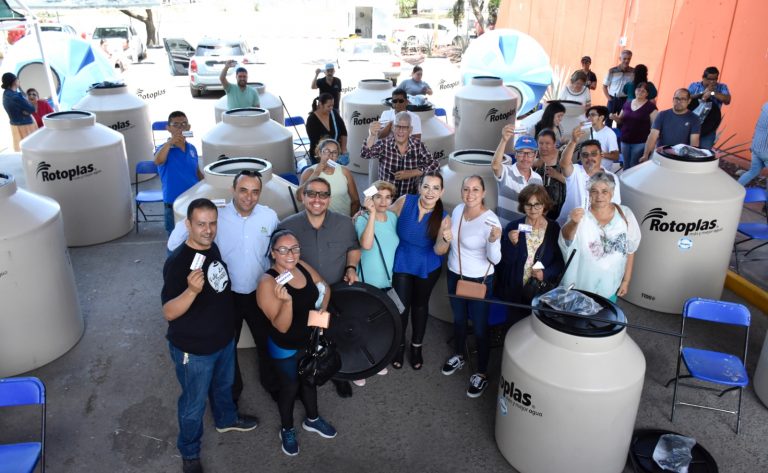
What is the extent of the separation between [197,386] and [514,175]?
2.95 meters

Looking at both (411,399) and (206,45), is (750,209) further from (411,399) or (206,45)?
(206,45)

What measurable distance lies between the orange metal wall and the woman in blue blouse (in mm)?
7948

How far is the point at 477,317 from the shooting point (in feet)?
15.1

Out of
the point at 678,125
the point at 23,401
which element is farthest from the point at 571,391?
the point at 678,125

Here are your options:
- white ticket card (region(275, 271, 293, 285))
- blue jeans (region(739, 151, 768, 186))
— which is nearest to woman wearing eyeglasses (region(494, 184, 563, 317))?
white ticket card (region(275, 271, 293, 285))

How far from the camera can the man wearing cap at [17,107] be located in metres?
9.80

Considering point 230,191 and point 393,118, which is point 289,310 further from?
point 393,118

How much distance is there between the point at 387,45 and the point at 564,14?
241 inches

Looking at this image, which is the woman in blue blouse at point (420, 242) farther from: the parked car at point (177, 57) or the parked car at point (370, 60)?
the parked car at point (177, 57)

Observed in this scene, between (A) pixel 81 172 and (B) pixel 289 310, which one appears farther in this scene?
(A) pixel 81 172

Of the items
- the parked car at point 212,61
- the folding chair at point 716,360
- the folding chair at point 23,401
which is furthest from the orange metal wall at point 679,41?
the folding chair at point 23,401

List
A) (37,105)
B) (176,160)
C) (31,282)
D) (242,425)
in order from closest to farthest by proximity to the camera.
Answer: (242,425) → (31,282) → (176,160) → (37,105)

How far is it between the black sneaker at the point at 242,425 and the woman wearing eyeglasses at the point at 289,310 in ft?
1.12

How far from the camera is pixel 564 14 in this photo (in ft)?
55.5
